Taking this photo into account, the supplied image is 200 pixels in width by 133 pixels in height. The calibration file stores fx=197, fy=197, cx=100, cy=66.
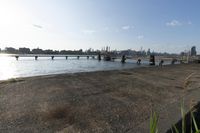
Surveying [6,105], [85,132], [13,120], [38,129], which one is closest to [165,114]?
[85,132]

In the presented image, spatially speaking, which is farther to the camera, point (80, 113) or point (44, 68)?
point (44, 68)

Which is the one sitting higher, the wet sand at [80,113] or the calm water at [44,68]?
the wet sand at [80,113]

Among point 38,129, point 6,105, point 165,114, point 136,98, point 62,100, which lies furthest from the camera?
point 136,98

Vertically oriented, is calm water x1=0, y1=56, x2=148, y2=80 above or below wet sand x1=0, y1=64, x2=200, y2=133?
below

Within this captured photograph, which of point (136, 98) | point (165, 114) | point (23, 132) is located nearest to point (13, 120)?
point (23, 132)

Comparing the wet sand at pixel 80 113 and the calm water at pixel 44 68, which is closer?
the wet sand at pixel 80 113

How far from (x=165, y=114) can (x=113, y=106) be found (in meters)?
1.55

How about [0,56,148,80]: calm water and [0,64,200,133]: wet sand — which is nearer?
[0,64,200,133]: wet sand

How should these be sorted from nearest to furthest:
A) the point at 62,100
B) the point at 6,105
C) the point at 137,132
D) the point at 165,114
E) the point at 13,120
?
the point at 137,132 → the point at 13,120 → the point at 165,114 → the point at 6,105 → the point at 62,100

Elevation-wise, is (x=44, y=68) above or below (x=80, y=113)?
below

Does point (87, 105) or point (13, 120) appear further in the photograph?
point (87, 105)

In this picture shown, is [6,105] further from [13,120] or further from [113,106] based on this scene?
[113,106]

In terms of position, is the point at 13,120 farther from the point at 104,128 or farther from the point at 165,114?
the point at 165,114

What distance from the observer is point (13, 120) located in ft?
14.5
